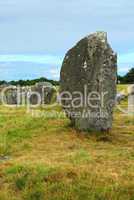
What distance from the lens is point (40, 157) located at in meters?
Answer: 12.8

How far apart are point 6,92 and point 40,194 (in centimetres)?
2150

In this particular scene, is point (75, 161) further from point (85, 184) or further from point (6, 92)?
point (6, 92)

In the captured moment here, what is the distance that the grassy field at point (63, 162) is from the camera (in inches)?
399

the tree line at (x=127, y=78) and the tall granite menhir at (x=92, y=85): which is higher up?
the tree line at (x=127, y=78)

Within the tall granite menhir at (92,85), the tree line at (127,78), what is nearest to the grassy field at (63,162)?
the tall granite menhir at (92,85)

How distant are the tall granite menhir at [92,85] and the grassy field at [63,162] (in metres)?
0.38

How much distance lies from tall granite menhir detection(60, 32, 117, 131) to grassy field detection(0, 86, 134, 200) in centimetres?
38


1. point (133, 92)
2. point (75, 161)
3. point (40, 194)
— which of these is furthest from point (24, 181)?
point (133, 92)

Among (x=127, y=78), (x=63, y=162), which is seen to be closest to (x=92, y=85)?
(x=63, y=162)

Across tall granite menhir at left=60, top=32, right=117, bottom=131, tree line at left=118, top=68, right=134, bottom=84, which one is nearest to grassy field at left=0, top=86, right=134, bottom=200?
tall granite menhir at left=60, top=32, right=117, bottom=131

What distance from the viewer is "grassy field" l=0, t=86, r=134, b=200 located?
10.1m

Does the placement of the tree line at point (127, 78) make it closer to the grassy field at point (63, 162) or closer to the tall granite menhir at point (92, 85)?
the grassy field at point (63, 162)

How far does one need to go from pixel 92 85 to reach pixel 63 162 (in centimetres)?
393

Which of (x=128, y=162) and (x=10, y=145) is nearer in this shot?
(x=128, y=162)
